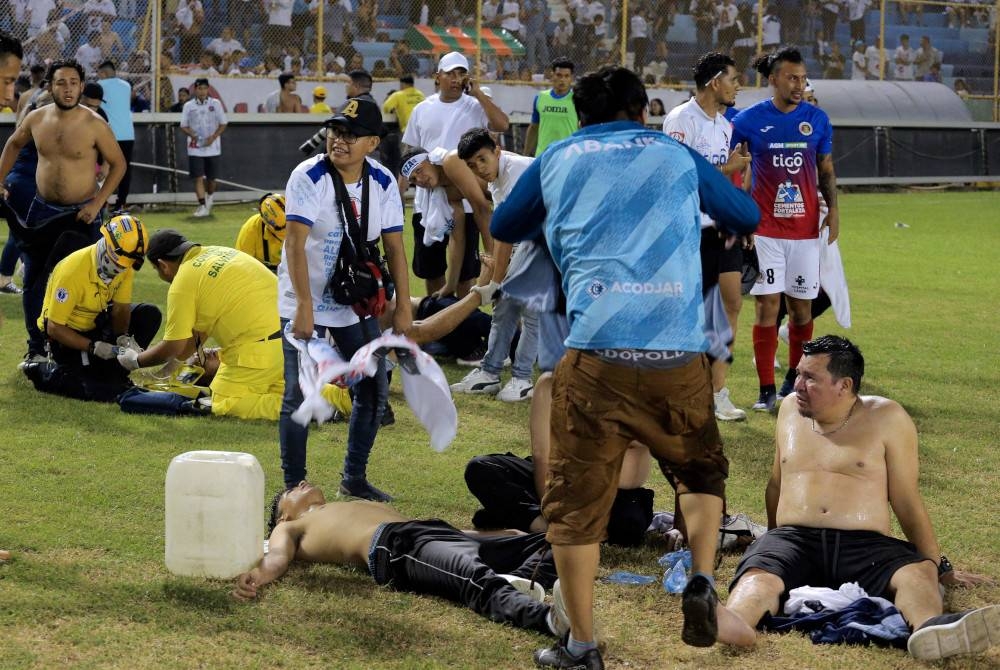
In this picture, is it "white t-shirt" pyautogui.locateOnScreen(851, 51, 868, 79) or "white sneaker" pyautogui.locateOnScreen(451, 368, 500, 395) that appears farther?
"white t-shirt" pyautogui.locateOnScreen(851, 51, 868, 79)

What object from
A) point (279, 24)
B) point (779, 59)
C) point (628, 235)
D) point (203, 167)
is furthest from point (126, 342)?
point (279, 24)

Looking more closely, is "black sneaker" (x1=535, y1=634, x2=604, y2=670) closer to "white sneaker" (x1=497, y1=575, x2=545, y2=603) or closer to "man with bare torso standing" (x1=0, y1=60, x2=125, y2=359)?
"white sneaker" (x1=497, y1=575, x2=545, y2=603)

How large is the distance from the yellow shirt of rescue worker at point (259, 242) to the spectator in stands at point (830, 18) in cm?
2277

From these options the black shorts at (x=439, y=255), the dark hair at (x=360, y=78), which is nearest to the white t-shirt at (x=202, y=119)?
the dark hair at (x=360, y=78)

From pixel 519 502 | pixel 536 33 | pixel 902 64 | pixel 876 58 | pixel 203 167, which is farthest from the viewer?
pixel 902 64

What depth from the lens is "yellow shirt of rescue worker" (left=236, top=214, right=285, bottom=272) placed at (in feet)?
31.2

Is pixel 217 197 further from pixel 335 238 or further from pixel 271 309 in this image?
pixel 335 238

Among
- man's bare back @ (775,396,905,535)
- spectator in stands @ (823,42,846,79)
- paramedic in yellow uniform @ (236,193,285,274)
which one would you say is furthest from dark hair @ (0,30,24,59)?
spectator in stands @ (823,42,846,79)

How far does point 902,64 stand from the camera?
3073cm

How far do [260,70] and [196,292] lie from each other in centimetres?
1510

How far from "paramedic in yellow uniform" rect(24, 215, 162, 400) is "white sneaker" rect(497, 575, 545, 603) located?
169 inches

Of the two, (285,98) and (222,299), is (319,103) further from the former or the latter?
(222,299)

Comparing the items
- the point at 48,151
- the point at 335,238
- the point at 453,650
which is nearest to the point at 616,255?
the point at 453,650

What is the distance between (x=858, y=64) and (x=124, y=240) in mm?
24888
